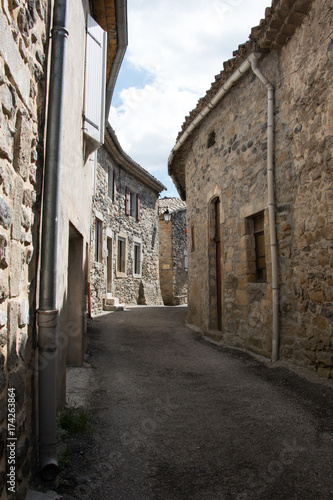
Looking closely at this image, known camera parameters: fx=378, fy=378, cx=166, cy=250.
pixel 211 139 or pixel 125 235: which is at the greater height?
pixel 211 139

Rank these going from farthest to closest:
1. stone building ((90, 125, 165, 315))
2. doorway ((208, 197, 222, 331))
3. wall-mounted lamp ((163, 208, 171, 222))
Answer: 1. wall-mounted lamp ((163, 208, 171, 222))
2. stone building ((90, 125, 165, 315))
3. doorway ((208, 197, 222, 331))

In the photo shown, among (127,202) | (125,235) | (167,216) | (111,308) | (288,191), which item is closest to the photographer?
(288,191)

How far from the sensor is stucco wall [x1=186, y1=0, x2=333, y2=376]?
4438 millimetres

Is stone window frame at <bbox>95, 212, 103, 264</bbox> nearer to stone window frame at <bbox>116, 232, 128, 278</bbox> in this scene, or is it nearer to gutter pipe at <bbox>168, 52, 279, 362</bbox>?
stone window frame at <bbox>116, 232, 128, 278</bbox>

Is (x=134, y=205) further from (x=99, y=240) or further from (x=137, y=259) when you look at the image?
(x=99, y=240)

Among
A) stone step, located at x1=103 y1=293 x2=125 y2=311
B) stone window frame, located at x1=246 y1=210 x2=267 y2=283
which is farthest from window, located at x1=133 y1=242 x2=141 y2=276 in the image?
stone window frame, located at x1=246 y1=210 x2=267 y2=283

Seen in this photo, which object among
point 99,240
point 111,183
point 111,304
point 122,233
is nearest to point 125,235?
point 122,233

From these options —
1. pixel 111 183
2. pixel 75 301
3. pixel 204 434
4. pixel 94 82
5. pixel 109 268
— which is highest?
pixel 111 183

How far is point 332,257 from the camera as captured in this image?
424cm

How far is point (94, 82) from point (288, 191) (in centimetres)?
291

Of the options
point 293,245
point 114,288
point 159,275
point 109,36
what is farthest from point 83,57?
point 159,275

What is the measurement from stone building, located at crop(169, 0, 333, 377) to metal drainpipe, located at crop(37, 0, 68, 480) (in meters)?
3.12

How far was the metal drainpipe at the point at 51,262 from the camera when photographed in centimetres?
227

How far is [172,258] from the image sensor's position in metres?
19.3
